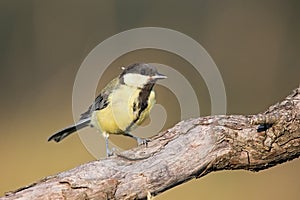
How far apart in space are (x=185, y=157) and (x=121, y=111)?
0.20m

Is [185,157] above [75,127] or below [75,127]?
below

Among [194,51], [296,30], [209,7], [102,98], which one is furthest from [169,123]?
[102,98]

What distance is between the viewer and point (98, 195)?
3.65 ft

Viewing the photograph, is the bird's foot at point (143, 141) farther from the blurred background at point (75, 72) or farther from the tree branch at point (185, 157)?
the blurred background at point (75, 72)

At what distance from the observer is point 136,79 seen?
127 centimetres

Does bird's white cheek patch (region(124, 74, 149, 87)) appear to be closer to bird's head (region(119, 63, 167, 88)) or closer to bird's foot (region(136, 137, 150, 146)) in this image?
bird's head (region(119, 63, 167, 88))

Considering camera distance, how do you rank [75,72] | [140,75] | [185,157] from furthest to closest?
[75,72]
[140,75]
[185,157]

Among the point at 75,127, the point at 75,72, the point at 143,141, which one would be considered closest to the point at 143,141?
the point at 143,141

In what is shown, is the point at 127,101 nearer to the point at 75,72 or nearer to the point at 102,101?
the point at 102,101

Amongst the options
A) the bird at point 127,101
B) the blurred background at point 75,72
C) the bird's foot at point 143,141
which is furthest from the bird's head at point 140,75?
the blurred background at point 75,72

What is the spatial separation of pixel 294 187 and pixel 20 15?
981 millimetres

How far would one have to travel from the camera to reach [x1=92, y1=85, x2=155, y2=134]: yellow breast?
4.25ft

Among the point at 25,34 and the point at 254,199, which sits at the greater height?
the point at 25,34

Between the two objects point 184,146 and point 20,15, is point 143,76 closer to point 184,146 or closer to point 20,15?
point 184,146
